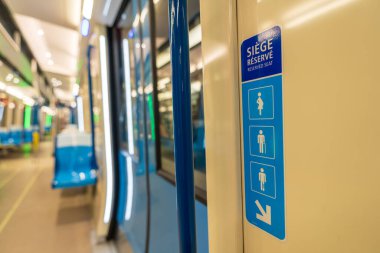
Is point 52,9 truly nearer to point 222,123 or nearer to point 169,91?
point 169,91

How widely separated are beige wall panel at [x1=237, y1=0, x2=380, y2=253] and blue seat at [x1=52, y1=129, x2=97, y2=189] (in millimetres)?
4345

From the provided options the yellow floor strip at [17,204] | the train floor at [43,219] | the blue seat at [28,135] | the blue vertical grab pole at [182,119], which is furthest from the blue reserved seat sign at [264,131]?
the blue seat at [28,135]

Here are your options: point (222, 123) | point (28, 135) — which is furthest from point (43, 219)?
point (28, 135)

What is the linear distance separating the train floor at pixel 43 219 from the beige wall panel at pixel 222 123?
274 centimetres

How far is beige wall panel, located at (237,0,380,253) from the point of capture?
50 cm

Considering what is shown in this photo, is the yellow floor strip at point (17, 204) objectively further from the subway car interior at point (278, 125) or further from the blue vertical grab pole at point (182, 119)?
the blue vertical grab pole at point (182, 119)

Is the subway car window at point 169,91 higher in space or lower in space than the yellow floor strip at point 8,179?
higher

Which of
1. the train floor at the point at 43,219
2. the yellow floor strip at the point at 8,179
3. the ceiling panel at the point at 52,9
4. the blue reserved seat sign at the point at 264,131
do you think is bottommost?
the train floor at the point at 43,219

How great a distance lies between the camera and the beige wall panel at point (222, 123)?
856 mm

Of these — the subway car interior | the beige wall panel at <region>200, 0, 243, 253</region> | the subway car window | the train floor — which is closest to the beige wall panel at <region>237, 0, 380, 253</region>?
the subway car interior

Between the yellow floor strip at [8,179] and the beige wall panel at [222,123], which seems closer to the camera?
the beige wall panel at [222,123]

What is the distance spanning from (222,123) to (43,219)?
4.24 meters

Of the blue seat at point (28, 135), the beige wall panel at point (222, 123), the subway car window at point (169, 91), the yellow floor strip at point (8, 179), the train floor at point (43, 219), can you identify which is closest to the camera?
the beige wall panel at point (222, 123)

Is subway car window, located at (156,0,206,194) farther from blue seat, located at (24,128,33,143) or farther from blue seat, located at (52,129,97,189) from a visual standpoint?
blue seat, located at (24,128,33,143)
